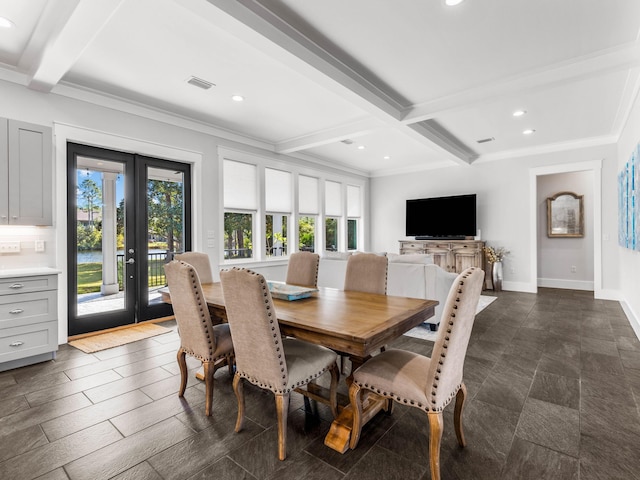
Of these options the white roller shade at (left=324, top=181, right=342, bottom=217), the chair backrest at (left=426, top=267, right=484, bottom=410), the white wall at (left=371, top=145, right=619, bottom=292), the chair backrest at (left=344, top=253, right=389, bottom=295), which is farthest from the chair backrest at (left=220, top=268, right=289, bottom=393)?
the white wall at (left=371, top=145, right=619, bottom=292)

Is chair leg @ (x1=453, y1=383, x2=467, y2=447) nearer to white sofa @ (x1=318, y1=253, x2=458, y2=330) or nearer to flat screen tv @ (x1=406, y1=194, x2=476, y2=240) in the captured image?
white sofa @ (x1=318, y1=253, x2=458, y2=330)

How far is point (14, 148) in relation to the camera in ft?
9.92

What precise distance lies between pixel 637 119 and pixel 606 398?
3187 millimetres

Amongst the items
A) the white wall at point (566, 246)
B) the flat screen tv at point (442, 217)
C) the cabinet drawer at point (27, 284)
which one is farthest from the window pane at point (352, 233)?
the cabinet drawer at point (27, 284)

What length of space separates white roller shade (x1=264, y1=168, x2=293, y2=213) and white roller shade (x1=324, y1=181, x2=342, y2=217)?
1.22 meters

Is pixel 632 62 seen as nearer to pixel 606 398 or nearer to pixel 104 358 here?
pixel 606 398

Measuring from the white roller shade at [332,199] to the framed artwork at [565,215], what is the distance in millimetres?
4464

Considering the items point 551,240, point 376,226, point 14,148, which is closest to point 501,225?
point 551,240

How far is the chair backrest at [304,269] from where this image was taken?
3.21 m

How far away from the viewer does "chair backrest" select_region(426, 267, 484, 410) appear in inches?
58.0

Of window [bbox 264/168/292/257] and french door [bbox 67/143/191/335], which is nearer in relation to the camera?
french door [bbox 67/143/191/335]

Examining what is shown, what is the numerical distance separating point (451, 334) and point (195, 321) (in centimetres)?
155

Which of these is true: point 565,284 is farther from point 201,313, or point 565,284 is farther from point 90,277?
point 90,277

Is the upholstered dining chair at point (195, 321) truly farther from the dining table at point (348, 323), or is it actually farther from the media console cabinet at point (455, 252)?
the media console cabinet at point (455, 252)
